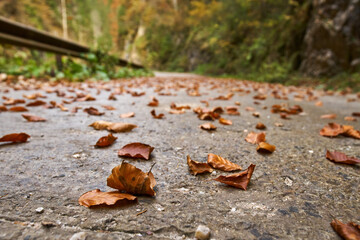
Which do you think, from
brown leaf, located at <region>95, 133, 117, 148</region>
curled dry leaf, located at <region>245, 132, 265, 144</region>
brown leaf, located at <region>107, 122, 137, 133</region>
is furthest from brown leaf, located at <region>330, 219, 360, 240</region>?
brown leaf, located at <region>107, 122, 137, 133</region>

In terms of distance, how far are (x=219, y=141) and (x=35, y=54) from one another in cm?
754

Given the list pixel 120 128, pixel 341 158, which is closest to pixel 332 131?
pixel 341 158

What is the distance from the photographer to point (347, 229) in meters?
0.60

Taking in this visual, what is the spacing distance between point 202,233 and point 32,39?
20.1 ft

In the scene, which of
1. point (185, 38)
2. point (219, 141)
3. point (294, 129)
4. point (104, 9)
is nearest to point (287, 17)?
point (294, 129)

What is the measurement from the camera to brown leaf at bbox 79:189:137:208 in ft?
2.22

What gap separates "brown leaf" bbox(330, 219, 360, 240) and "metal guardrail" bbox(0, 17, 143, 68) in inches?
227

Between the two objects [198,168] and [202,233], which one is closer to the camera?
[202,233]

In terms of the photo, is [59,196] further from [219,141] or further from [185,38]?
[185,38]

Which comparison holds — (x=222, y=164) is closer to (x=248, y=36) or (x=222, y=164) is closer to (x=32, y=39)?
(x=32, y=39)

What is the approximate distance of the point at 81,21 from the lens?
3089cm

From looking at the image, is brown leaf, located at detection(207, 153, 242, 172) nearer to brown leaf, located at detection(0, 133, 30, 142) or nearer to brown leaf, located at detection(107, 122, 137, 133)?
brown leaf, located at detection(107, 122, 137, 133)

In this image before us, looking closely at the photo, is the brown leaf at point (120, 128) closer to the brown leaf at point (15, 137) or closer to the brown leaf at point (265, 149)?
the brown leaf at point (15, 137)

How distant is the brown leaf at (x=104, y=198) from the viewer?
678mm
